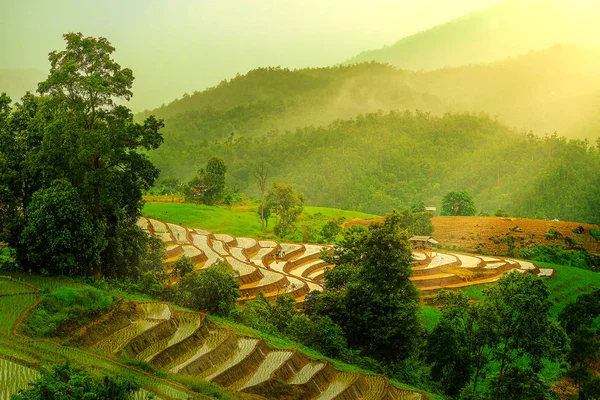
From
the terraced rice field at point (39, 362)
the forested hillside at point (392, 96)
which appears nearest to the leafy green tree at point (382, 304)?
the terraced rice field at point (39, 362)

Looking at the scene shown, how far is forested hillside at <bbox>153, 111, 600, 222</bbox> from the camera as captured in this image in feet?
182

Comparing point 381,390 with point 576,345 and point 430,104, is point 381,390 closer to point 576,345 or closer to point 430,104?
point 576,345

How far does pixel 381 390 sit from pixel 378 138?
211 ft

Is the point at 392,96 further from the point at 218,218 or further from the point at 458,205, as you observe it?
the point at 218,218

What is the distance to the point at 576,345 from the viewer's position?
18.4 metres

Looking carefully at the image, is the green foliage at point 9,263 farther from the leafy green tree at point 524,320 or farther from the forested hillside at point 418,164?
the forested hillside at point 418,164

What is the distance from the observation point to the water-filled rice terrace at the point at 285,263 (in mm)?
25016

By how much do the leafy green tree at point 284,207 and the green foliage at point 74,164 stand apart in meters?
25.4

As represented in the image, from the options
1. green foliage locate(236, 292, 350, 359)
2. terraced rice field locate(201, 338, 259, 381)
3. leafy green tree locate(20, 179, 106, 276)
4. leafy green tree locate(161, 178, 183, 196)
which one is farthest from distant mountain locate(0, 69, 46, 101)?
terraced rice field locate(201, 338, 259, 381)

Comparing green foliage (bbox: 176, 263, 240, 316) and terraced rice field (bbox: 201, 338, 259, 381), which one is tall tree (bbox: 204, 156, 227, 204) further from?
terraced rice field (bbox: 201, 338, 259, 381)

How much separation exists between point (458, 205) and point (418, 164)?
2027cm

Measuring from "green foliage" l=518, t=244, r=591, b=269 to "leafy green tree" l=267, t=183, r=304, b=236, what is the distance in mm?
15981

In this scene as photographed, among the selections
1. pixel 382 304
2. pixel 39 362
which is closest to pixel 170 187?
pixel 382 304

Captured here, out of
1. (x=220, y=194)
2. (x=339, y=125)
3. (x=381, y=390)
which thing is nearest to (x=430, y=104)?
(x=339, y=125)
